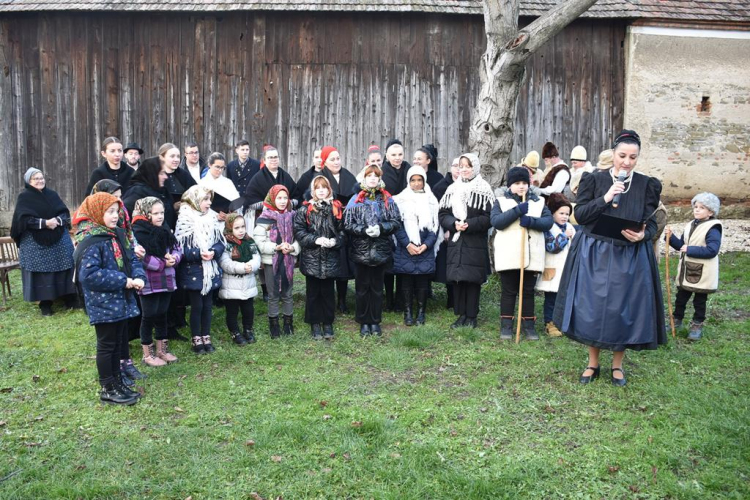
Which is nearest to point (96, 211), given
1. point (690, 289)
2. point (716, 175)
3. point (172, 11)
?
point (690, 289)

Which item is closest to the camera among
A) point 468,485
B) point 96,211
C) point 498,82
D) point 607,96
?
point 468,485

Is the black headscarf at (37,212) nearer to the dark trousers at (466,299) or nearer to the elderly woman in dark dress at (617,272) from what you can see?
the dark trousers at (466,299)

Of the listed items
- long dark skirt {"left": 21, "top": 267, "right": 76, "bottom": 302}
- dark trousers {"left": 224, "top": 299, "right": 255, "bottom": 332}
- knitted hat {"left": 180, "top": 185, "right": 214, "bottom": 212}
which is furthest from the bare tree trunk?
long dark skirt {"left": 21, "top": 267, "right": 76, "bottom": 302}

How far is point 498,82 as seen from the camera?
8234 mm

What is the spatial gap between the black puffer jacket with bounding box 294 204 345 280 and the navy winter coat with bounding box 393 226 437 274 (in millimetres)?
718

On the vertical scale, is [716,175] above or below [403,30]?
below

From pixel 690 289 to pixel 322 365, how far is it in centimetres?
372

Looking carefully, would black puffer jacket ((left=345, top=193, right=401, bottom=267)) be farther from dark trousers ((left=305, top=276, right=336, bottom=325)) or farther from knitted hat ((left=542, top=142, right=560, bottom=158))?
knitted hat ((left=542, top=142, right=560, bottom=158))

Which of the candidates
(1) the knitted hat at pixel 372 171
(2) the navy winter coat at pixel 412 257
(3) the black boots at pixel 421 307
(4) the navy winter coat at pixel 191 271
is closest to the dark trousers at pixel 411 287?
(3) the black boots at pixel 421 307

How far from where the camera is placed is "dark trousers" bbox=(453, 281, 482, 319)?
6.88 meters

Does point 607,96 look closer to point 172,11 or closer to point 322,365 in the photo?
point 172,11

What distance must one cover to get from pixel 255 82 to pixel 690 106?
8524 mm

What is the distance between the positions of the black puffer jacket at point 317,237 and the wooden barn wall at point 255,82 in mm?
6139

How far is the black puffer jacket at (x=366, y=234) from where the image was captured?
6.54 meters
